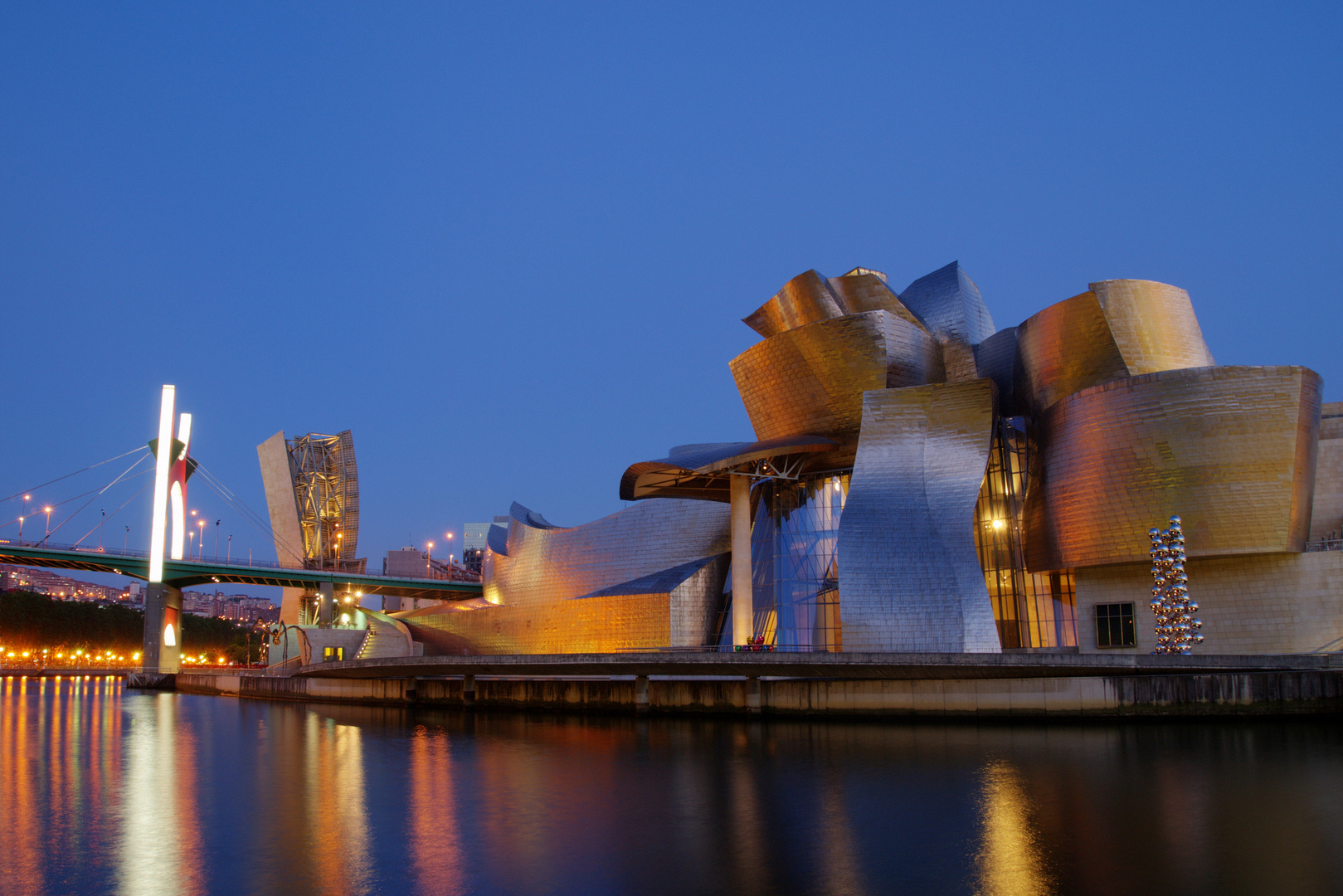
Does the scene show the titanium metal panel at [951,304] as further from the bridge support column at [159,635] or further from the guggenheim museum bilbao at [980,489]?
the bridge support column at [159,635]

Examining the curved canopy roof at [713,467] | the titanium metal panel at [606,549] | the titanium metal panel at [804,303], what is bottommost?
the titanium metal panel at [606,549]

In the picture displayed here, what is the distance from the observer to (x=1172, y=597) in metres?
27.6

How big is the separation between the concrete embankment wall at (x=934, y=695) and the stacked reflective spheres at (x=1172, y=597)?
2771 millimetres

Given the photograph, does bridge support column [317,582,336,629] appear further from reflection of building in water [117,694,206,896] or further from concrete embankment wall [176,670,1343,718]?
reflection of building in water [117,694,206,896]

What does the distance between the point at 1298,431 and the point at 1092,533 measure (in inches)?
259

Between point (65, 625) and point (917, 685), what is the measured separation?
88.4 m

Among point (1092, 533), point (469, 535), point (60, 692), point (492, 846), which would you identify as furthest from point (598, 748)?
point (469, 535)

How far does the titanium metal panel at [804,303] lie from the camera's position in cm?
3559

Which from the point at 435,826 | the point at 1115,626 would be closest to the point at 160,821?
the point at 435,826

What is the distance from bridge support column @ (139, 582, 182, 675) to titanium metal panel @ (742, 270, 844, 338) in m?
43.5

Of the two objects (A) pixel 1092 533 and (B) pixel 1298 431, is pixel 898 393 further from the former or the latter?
(B) pixel 1298 431

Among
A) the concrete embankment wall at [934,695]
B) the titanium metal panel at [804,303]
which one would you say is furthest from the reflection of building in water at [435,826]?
the titanium metal panel at [804,303]

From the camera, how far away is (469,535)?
A: 14975cm

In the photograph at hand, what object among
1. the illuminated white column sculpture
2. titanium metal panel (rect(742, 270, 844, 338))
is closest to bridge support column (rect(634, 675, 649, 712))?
titanium metal panel (rect(742, 270, 844, 338))
